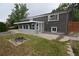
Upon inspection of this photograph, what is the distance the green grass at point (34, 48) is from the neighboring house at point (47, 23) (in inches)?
5.9

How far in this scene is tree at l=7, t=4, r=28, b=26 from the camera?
5.54 m

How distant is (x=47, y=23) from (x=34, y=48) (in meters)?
0.36

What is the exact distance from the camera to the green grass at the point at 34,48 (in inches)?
217

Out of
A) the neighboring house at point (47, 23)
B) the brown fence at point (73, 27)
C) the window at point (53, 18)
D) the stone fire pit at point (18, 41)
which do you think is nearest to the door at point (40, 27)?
the neighboring house at point (47, 23)

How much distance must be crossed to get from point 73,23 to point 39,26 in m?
0.44

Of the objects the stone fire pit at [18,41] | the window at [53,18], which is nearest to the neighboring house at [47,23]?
the window at [53,18]

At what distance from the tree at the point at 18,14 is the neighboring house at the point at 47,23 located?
6 cm

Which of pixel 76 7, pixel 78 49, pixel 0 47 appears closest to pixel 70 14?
pixel 76 7

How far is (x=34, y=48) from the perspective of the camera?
5516 millimetres

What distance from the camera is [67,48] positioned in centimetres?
551

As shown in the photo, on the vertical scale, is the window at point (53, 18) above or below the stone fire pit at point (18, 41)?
above

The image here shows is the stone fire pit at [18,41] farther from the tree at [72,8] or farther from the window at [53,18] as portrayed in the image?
the tree at [72,8]

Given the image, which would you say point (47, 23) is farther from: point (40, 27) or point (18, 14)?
point (18, 14)

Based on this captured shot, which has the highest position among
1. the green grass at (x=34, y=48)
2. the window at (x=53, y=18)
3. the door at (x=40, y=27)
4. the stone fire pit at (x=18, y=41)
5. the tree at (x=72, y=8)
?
the tree at (x=72, y=8)
